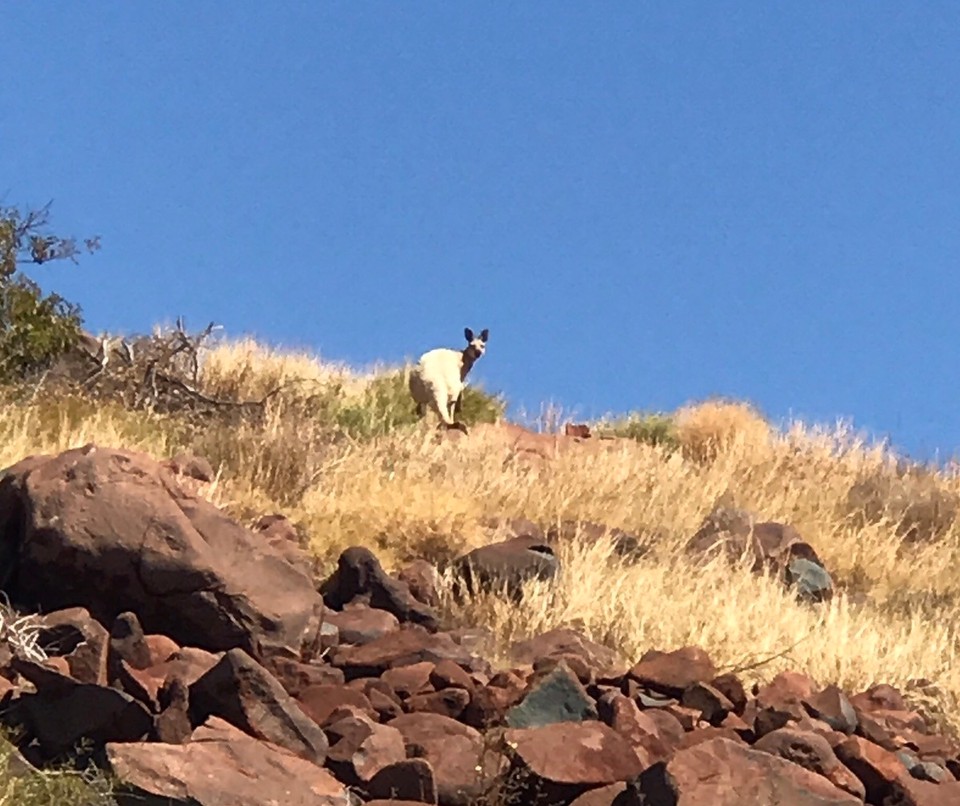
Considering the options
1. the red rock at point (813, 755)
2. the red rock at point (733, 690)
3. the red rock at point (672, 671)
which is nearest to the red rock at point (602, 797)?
the red rock at point (813, 755)

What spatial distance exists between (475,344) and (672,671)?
1123cm

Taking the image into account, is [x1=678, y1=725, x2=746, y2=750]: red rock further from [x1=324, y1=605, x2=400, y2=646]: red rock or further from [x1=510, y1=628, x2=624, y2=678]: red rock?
[x1=324, y1=605, x2=400, y2=646]: red rock

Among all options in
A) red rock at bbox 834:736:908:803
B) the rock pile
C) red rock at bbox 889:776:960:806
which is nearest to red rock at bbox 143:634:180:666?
the rock pile

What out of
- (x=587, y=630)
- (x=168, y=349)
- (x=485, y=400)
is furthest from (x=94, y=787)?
(x=485, y=400)

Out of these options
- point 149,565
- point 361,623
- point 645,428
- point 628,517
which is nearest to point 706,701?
point 361,623

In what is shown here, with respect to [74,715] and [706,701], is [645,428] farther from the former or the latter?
[74,715]

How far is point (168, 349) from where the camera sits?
42.5 ft

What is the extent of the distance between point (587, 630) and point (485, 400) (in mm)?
10730

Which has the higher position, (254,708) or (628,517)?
(628,517)

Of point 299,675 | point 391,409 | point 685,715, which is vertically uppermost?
point 391,409

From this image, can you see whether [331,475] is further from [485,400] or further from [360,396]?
[485,400]

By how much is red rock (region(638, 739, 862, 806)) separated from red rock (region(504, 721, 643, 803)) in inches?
11.5

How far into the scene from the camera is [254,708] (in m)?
5.00

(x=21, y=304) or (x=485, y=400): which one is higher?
(x=485, y=400)
